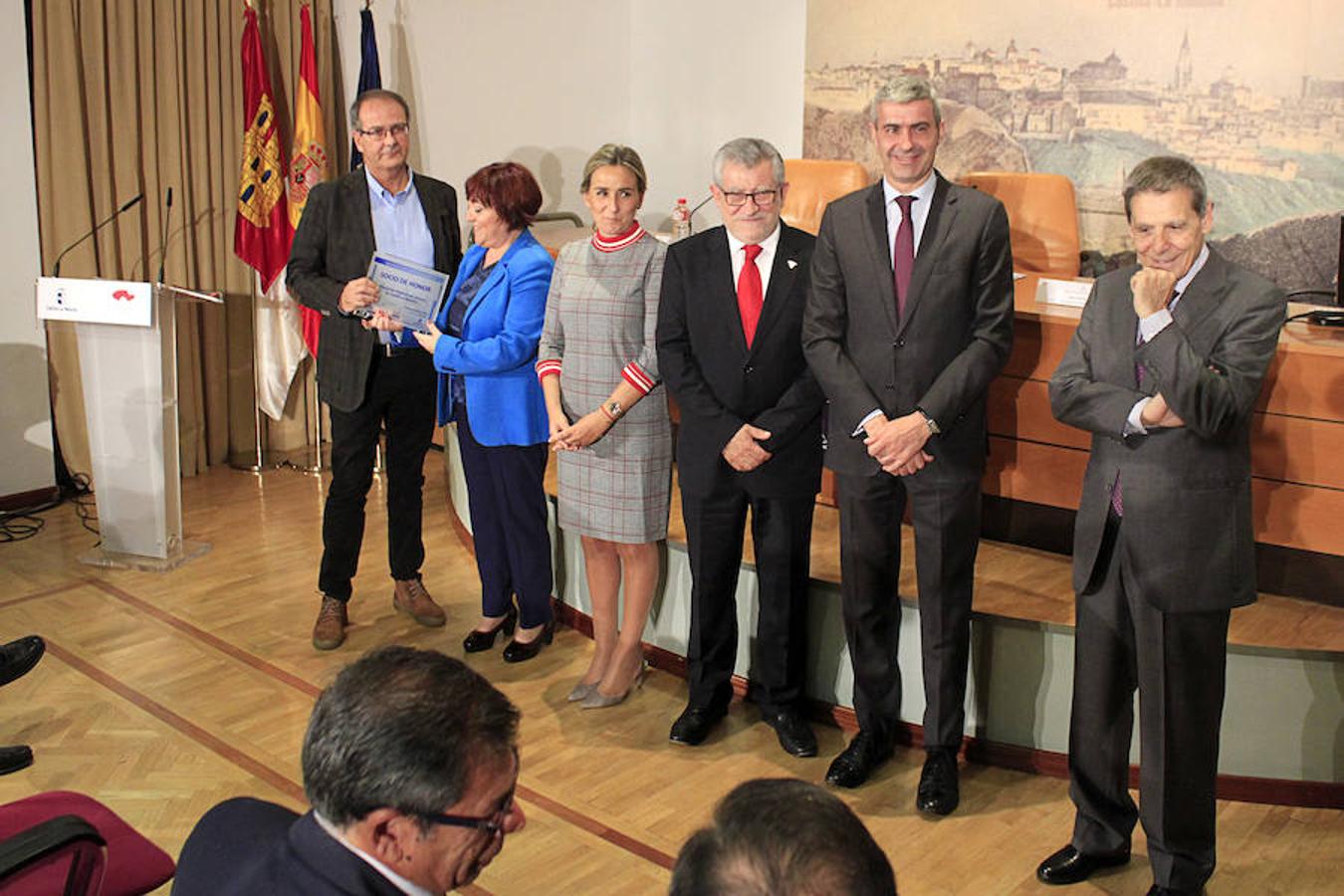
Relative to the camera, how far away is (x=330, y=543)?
468 cm

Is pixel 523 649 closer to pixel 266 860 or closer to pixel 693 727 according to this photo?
pixel 693 727

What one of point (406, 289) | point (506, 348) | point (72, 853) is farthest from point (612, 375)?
point (72, 853)

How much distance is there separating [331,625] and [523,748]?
3.49ft

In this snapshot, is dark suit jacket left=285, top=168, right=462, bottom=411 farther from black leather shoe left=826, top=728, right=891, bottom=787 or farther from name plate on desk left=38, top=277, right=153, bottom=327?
black leather shoe left=826, top=728, right=891, bottom=787

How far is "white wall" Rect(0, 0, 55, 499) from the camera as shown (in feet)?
19.2

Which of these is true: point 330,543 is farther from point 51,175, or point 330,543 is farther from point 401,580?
point 51,175

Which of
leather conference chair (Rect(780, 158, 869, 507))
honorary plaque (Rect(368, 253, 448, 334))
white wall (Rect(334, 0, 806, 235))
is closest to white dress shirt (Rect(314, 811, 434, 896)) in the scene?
honorary plaque (Rect(368, 253, 448, 334))

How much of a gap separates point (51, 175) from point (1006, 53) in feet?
15.1

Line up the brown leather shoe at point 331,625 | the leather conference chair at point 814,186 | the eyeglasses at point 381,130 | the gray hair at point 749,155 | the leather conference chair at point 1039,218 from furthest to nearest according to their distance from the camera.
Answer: the leather conference chair at point 814,186 < the leather conference chair at point 1039,218 < the brown leather shoe at point 331,625 < the eyeglasses at point 381,130 < the gray hair at point 749,155

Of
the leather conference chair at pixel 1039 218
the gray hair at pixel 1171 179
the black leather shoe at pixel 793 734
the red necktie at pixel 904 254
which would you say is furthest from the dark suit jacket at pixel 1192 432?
the leather conference chair at pixel 1039 218

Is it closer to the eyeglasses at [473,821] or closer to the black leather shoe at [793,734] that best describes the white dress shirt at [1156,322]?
the black leather shoe at [793,734]

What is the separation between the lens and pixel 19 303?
19.8 feet

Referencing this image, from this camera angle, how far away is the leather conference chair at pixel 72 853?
2.11m

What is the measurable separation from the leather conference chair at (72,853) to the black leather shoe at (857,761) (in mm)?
1789
